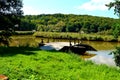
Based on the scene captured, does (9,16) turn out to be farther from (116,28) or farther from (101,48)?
(101,48)

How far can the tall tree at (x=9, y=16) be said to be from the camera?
46750mm

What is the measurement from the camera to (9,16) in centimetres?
4803

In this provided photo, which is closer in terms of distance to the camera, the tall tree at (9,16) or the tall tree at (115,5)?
the tall tree at (115,5)

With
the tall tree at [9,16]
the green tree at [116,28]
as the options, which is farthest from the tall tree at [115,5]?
the tall tree at [9,16]

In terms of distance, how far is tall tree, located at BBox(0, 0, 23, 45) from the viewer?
1841 inches

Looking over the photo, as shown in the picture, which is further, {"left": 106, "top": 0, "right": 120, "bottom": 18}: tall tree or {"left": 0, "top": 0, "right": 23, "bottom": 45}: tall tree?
{"left": 0, "top": 0, "right": 23, "bottom": 45}: tall tree

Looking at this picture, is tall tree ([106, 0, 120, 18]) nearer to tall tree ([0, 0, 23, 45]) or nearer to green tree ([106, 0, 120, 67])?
green tree ([106, 0, 120, 67])

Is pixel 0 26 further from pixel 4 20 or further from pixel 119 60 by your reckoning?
pixel 119 60

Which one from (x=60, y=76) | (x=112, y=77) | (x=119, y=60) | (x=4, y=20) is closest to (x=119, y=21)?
(x=119, y=60)

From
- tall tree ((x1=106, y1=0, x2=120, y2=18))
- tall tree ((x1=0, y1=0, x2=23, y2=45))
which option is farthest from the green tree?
tall tree ((x1=0, y1=0, x2=23, y2=45))

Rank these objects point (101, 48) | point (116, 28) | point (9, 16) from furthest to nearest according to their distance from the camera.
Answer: point (101, 48) → point (9, 16) → point (116, 28)

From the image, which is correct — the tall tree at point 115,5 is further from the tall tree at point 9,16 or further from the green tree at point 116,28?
the tall tree at point 9,16

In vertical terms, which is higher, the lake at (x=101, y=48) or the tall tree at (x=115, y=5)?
the tall tree at (x=115, y=5)

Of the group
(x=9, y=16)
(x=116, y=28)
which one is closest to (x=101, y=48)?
(x=9, y=16)
